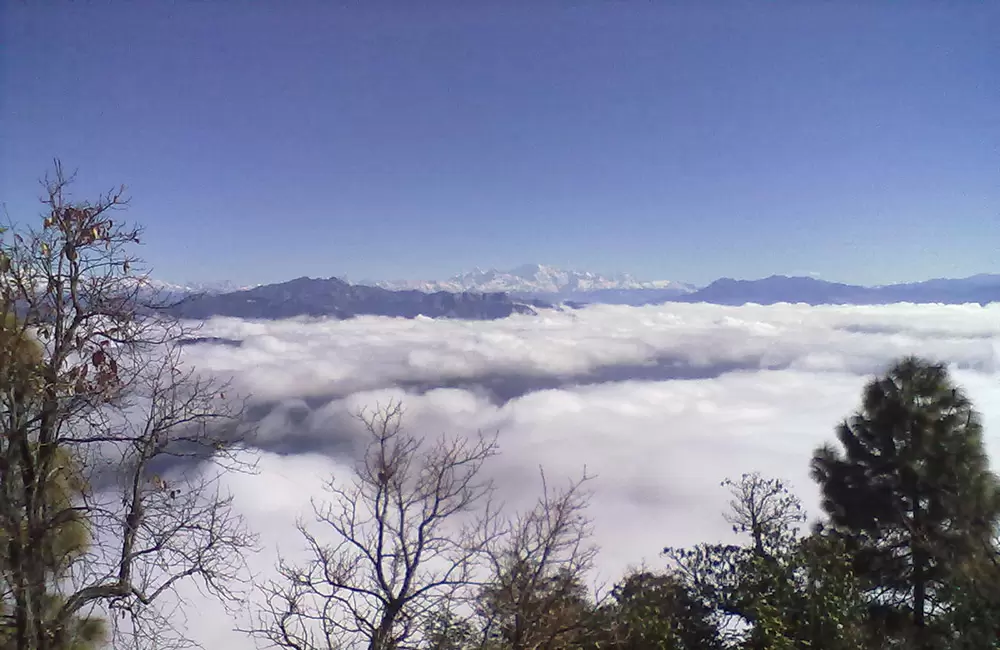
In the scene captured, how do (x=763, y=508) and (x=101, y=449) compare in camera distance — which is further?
(x=763, y=508)

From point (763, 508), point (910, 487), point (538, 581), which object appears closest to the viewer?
point (538, 581)

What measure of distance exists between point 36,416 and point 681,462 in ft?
486

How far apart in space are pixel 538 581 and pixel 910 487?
9150 mm

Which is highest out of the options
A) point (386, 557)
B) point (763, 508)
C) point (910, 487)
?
point (386, 557)

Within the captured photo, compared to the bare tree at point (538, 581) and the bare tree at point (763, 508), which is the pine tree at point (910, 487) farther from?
the bare tree at point (538, 581)

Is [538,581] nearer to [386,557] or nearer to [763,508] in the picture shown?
[386,557]

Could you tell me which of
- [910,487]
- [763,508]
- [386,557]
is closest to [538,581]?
[386,557]

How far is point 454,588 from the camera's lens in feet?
22.8

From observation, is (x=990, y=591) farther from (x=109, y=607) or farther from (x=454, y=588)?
(x=109, y=607)

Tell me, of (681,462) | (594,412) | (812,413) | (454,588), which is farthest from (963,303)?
(454,588)

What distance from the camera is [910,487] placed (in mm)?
11438

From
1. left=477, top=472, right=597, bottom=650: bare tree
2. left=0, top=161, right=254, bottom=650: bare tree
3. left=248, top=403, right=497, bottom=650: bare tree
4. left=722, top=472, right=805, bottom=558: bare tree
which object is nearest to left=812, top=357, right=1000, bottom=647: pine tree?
left=722, top=472, right=805, bottom=558: bare tree

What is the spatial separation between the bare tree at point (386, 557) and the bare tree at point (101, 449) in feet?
3.44

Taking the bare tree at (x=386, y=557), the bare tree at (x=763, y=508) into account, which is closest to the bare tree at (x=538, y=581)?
the bare tree at (x=386, y=557)
